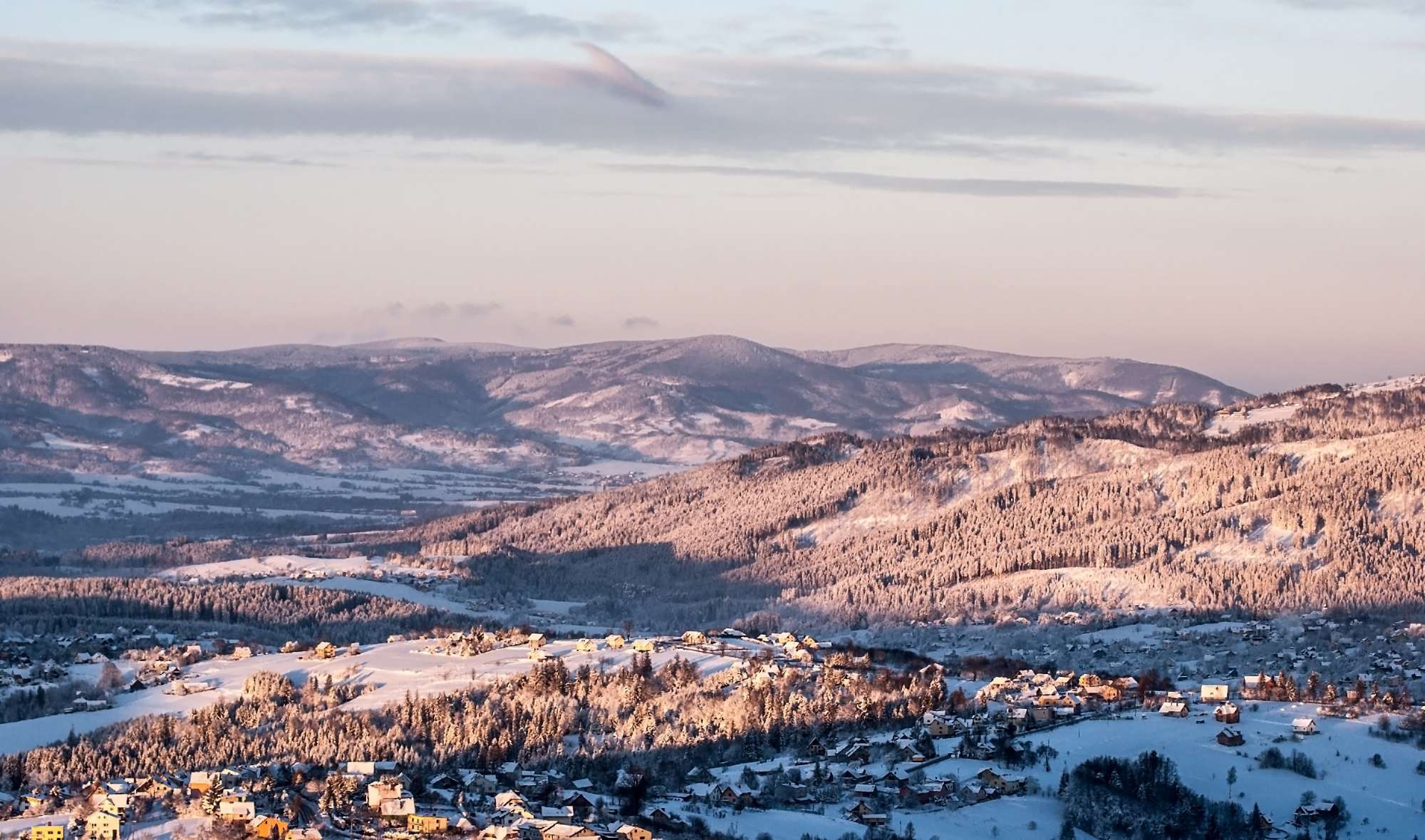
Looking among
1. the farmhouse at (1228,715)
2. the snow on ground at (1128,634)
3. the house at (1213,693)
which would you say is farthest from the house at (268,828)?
the snow on ground at (1128,634)

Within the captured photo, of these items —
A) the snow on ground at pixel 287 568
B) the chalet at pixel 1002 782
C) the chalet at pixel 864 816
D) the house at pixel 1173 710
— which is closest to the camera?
the chalet at pixel 864 816

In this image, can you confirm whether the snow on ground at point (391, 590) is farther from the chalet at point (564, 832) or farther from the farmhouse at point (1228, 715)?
the chalet at point (564, 832)

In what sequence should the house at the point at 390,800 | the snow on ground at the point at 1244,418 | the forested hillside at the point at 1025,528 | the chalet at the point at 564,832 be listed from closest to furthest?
the chalet at the point at 564,832
the house at the point at 390,800
the forested hillside at the point at 1025,528
the snow on ground at the point at 1244,418

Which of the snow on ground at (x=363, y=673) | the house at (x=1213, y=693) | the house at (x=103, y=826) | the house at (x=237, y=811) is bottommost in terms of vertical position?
the snow on ground at (x=363, y=673)

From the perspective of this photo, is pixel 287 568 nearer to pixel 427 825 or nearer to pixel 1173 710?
pixel 1173 710

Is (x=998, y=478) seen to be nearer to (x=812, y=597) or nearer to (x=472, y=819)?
(x=812, y=597)

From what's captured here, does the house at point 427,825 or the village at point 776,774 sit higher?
the house at point 427,825

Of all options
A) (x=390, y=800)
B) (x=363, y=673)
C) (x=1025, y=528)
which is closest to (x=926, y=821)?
(x=390, y=800)

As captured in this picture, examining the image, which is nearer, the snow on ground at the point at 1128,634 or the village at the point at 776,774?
the village at the point at 776,774
